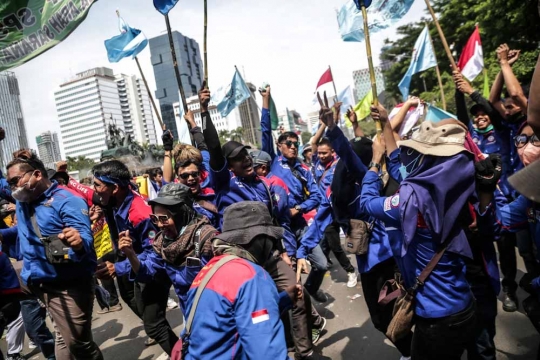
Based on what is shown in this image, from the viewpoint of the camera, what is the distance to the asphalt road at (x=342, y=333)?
3463 millimetres

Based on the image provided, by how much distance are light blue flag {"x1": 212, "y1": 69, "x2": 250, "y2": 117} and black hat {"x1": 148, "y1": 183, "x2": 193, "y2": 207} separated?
5469 mm

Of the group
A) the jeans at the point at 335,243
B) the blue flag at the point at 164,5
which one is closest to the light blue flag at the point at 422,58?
the jeans at the point at 335,243

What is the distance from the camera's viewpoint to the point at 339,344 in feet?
13.0

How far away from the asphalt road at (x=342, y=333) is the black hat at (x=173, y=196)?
2080mm

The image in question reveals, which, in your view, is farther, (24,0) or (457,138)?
(24,0)

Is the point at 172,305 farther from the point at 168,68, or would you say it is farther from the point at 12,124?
the point at 12,124

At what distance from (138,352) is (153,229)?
201 centimetres

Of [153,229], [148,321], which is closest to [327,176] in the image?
[153,229]

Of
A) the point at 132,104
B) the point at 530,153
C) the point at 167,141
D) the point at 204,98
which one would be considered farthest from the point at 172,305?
the point at 132,104

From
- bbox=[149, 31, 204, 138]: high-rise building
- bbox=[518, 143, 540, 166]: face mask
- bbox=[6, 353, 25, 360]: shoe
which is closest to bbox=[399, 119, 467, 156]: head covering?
bbox=[518, 143, 540, 166]: face mask

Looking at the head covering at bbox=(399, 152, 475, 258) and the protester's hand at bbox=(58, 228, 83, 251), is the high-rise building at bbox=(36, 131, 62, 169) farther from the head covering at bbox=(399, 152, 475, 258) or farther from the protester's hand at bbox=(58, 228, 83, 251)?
the head covering at bbox=(399, 152, 475, 258)

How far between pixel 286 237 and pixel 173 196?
1394 mm

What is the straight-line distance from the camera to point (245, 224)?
2031 millimetres

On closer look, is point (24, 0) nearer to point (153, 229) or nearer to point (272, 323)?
point (153, 229)
